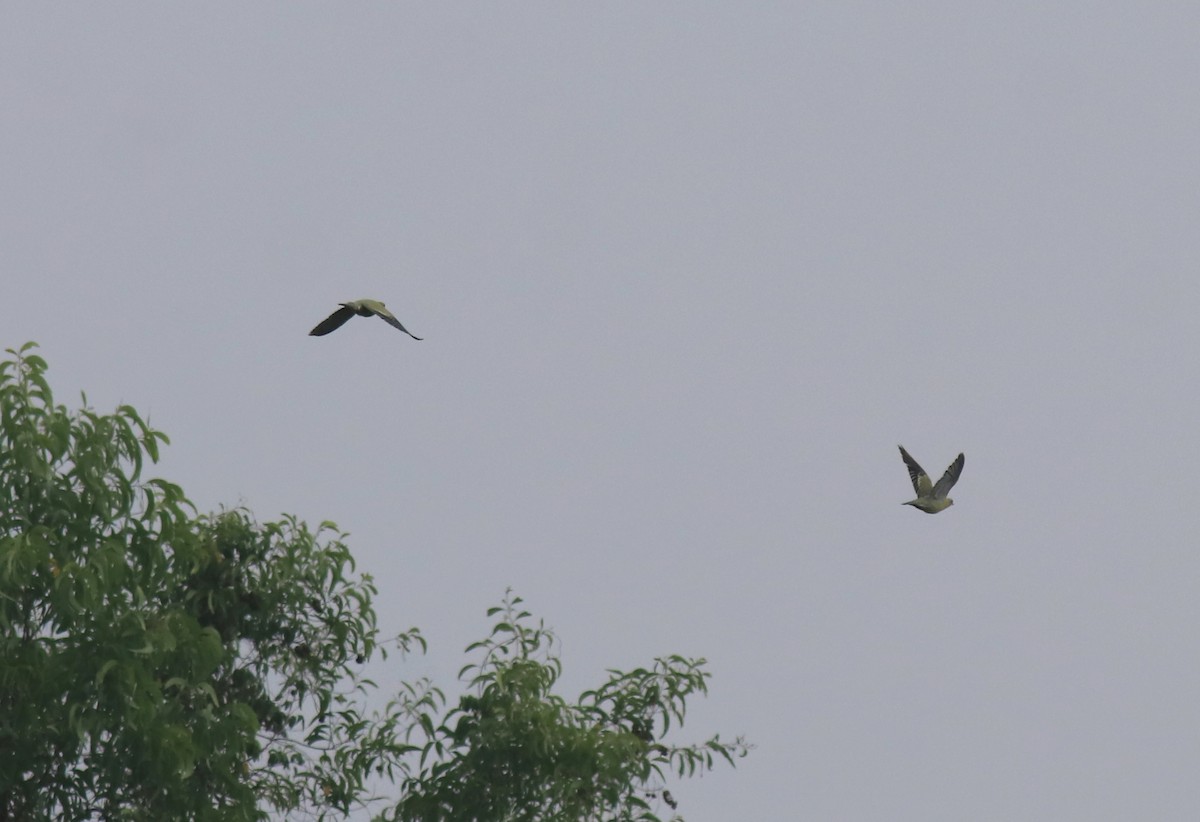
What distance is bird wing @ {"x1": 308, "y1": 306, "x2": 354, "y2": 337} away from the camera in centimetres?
1430

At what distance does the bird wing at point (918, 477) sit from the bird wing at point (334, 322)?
6118mm

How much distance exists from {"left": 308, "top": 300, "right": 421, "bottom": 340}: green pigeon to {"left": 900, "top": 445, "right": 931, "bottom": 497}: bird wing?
20.1ft

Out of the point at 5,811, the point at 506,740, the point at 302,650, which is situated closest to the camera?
the point at 5,811

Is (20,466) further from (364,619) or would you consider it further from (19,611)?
(364,619)

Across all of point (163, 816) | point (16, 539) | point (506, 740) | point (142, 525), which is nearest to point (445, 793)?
point (506, 740)

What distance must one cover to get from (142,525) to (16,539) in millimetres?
1067

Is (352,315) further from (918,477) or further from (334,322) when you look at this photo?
(918,477)

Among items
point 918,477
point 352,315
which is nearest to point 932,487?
point 918,477

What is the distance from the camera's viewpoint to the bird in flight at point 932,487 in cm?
1780

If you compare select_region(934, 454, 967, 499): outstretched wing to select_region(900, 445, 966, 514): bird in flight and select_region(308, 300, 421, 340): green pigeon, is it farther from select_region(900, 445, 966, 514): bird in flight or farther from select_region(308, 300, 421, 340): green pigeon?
select_region(308, 300, 421, 340): green pigeon

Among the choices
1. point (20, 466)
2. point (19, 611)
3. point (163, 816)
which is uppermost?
point (20, 466)

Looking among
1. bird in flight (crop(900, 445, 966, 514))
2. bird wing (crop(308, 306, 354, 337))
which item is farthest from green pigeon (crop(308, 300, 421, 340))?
bird in flight (crop(900, 445, 966, 514))

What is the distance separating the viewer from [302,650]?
42.3ft

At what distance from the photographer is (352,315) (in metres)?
14.5
